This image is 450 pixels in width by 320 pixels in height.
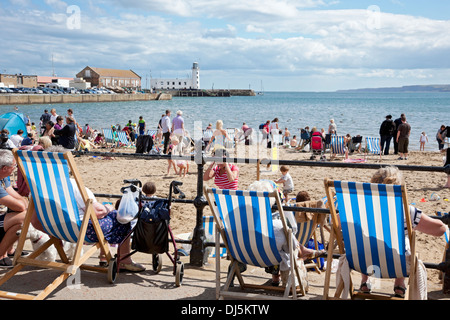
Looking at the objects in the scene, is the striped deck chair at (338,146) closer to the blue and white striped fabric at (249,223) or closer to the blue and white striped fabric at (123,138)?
the blue and white striped fabric at (123,138)

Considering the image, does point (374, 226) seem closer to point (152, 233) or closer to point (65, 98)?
point (152, 233)

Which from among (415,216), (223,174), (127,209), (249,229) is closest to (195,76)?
(223,174)

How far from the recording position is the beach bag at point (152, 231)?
149 inches

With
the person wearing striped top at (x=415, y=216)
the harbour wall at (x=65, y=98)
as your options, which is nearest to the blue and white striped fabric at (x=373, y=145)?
the person wearing striped top at (x=415, y=216)

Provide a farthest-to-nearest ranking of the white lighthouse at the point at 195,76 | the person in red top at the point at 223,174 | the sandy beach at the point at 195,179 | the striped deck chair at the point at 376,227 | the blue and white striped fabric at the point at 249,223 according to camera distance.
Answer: the white lighthouse at the point at 195,76 < the sandy beach at the point at 195,179 < the person in red top at the point at 223,174 < the blue and white striped fabric at the point at 249,223 < the striped deck chair at the point at 376,227

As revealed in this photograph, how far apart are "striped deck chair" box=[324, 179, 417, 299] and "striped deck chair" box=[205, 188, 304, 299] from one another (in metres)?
0.40

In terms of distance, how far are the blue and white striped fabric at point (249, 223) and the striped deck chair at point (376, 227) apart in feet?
1.47

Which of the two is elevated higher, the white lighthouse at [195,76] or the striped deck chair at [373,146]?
the white lighthouse at [195,76]

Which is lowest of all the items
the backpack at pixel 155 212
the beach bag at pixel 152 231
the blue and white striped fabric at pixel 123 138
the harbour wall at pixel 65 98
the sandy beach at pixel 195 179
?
the sandy beach at pixel 195 179

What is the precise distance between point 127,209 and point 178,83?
193091 mm

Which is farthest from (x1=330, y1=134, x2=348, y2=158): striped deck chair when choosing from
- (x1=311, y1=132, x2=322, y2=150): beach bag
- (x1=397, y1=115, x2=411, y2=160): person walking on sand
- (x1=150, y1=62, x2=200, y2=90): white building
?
(x1=150, y1=62, x2=200, y2=90): white building

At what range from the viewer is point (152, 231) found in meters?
3.80

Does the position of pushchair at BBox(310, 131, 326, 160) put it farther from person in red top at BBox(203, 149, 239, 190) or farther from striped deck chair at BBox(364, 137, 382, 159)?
person in red top at BBox(203, 149, 239, 190)
